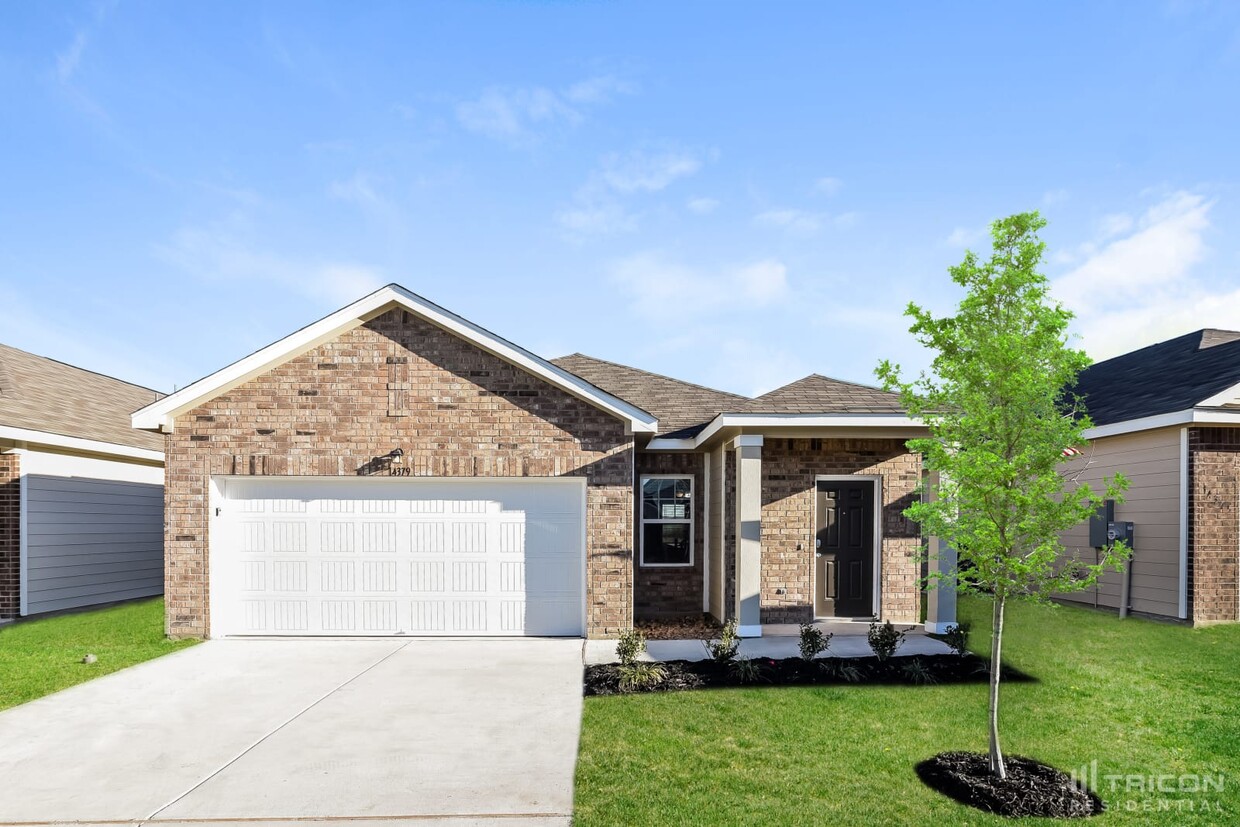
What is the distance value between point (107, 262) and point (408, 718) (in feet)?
36.7

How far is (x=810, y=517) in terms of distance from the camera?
1062 cm

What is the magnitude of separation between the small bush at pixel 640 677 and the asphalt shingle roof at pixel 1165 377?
8104 mm

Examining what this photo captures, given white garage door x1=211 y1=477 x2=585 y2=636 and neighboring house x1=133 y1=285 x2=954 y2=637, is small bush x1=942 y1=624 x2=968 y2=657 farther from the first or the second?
white garage door x1=211 y1=477 x2=585 y2=636

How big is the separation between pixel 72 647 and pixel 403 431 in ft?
17.2

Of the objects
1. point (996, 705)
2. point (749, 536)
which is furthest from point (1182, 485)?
point (996, 705)

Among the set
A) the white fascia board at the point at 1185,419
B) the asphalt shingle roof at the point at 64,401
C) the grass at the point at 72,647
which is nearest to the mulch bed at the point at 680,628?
the grass at the point at 72,647

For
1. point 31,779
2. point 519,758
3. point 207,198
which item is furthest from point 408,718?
Answer: point 207,198

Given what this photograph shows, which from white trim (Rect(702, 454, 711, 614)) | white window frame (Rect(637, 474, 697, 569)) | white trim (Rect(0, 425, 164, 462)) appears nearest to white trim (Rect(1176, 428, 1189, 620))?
white trim (Rect(702, 454, 711, 614))

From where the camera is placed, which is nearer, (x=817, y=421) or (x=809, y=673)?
(x=809, y=673)

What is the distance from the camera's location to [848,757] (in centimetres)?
544

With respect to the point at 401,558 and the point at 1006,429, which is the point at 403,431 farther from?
the point at 1006,429

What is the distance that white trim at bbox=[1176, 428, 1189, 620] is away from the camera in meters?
10.5

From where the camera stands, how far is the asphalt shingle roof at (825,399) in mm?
9797

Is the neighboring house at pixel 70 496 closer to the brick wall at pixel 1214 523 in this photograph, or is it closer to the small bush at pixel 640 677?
the small bush at pixel 640 677
